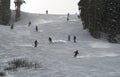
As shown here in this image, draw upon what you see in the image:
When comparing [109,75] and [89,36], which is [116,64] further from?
[89,36]

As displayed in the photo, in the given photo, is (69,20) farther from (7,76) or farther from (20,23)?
(7,76)

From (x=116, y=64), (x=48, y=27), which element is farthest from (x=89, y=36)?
(x=116, y=64)

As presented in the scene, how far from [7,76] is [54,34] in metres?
31.7

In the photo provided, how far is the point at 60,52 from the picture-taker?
3938 centimetres

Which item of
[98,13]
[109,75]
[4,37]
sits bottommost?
[109,75]

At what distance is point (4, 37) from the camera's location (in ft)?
156

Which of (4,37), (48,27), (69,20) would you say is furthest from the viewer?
(69,20)

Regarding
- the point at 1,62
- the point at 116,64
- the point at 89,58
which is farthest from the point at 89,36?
the point at 1,62

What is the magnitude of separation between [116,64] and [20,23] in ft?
136

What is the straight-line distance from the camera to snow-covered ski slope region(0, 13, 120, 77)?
26941 millimetres

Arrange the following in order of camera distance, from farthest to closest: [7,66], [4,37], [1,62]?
[4,37] → [1,62] → [7,66]

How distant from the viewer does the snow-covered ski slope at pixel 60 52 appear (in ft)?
88.4

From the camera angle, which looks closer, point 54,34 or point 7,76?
point 7,76

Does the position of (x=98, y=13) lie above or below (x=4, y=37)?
above
